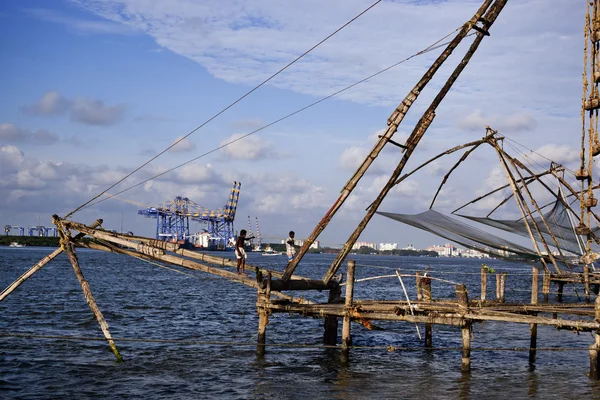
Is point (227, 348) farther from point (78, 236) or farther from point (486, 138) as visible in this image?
point (486, 138)

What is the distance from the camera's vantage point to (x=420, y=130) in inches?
766

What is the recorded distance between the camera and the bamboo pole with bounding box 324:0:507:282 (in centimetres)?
1916

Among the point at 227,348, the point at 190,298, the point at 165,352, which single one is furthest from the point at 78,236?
the point at 190,298

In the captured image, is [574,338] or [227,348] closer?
[227,348]

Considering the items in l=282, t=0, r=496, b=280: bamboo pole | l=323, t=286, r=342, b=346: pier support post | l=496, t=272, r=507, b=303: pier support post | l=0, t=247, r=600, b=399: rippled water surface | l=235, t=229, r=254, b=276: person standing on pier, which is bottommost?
l=0, t=247, r=600, b=399: rippled water surface

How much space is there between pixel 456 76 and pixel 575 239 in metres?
13.6

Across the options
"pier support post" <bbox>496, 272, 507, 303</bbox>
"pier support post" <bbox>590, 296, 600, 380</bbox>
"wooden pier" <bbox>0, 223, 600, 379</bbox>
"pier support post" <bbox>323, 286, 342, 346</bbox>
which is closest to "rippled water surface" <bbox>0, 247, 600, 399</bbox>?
"pier support post" <bbox>590, 296, 600, 380</bbox>

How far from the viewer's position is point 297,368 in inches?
739

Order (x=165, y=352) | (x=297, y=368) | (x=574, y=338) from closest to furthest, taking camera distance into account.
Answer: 1. (x=297, y=368)
2. (x=165, y=352)
3. (x=574, y=338)

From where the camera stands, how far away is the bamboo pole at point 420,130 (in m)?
19.2

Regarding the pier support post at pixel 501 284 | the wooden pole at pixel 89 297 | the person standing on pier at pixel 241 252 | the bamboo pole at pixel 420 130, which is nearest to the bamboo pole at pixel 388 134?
the bamboo pole at pixel 420 130

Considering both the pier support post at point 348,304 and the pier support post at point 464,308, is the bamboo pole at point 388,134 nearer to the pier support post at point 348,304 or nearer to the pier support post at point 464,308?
the pier support post at point 348,304

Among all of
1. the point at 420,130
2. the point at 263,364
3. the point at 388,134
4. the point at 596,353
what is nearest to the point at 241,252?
the point at 263,364

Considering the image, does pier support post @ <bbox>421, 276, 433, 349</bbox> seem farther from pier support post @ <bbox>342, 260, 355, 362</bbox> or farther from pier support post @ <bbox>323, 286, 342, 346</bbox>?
pier support post @ <bbox>342, 260, 355, 362</bbox>
